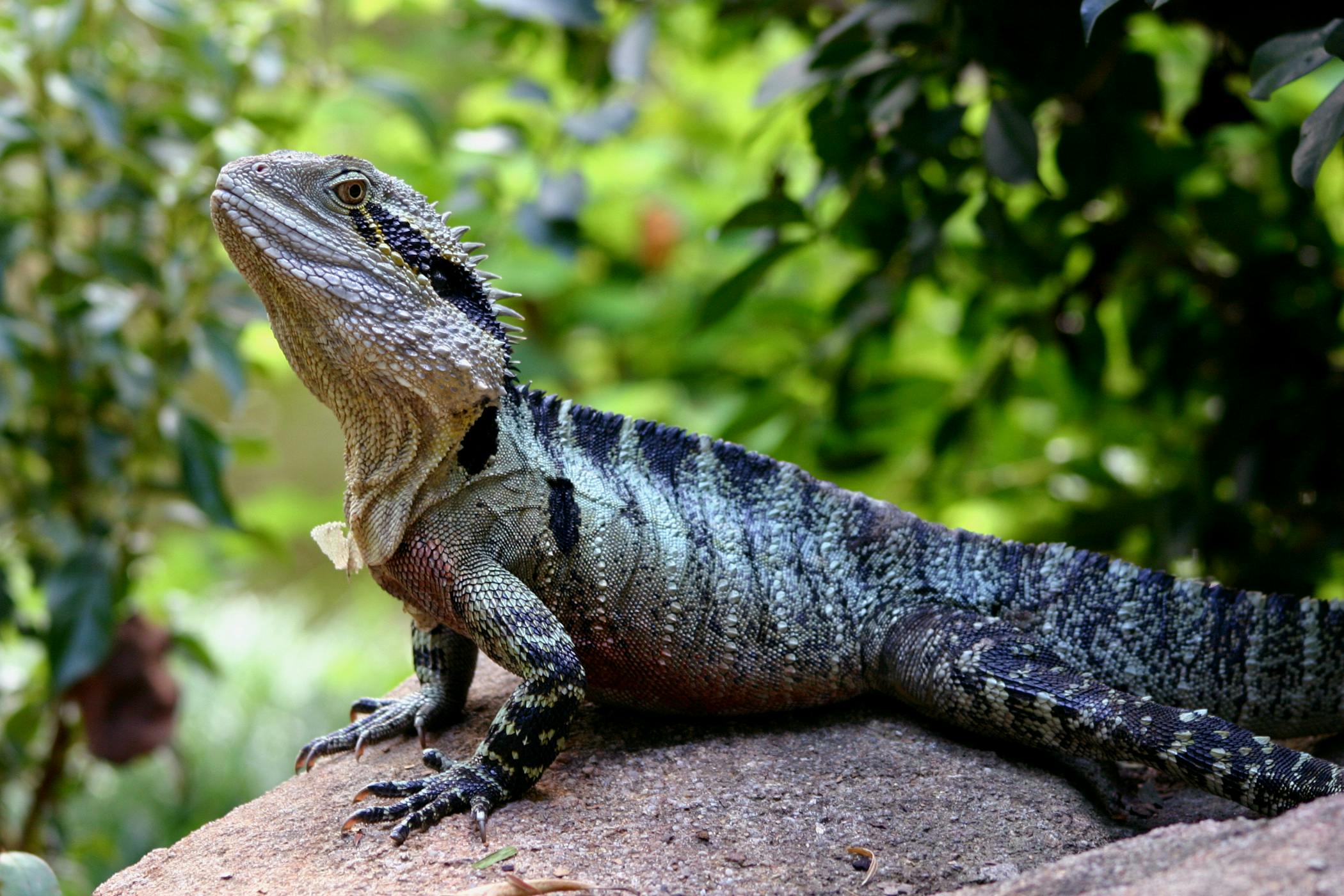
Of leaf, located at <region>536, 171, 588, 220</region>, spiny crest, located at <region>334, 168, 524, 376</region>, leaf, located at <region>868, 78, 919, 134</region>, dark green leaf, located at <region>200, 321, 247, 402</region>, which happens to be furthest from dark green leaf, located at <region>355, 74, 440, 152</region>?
leaf, located at <region>868, 78, 919, 134</region>

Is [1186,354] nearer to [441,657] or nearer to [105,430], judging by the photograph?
[441,657]

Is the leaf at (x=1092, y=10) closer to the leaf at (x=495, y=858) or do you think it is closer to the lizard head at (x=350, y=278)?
the lizard head at (x=350, y=278)

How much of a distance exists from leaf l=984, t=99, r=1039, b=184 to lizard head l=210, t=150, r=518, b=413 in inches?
80.9

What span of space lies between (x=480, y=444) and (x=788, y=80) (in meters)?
1.98

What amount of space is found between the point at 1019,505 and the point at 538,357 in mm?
4888

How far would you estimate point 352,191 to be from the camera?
416 cm

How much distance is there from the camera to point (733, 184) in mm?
11867

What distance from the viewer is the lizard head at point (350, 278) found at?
13.1 ft

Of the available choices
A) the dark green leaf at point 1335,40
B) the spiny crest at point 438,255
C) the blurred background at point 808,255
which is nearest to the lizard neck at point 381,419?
the spiny crest at point 438,255

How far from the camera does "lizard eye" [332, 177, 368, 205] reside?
414 centimetres

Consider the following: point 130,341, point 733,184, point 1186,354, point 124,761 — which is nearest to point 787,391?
point 1186,354

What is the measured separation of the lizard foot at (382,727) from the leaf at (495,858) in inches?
45.0

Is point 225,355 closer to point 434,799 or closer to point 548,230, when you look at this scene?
point 548,230

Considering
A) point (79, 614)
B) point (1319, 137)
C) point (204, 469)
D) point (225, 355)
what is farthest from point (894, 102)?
point (79, 614)
